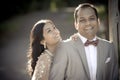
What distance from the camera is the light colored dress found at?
4758 mm

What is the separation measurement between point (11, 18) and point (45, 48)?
19.2 m

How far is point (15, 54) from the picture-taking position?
15969mm

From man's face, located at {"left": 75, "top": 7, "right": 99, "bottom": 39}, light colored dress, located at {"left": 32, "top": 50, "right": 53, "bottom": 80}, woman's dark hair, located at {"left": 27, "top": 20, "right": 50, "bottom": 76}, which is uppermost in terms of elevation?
man's face, located at {"left": 75, "top": 7, "right": 99, "bottom": 39}

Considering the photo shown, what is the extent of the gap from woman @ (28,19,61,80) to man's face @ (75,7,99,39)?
10.7 inches

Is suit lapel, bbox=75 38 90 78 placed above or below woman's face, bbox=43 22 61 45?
below

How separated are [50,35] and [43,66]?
319 mm

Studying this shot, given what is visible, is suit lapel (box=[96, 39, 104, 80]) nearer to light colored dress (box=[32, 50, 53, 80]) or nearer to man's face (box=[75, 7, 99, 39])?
man's face (box=[75, 7, 99, 39])

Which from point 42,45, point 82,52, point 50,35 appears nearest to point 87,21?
point 82,52

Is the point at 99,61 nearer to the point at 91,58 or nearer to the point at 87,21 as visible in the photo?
the point at 91,58

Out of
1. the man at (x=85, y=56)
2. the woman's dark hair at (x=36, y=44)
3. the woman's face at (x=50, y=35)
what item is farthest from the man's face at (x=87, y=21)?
the woman's dark hair at (x=36, y=44)

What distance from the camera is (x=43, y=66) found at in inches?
189

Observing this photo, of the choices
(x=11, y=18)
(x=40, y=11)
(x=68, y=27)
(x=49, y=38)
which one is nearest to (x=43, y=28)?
(x=49, y=38)

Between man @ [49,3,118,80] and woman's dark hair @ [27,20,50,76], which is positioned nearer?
man @ [49,3,118,80]

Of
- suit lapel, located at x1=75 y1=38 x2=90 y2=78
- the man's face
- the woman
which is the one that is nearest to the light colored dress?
the woman
